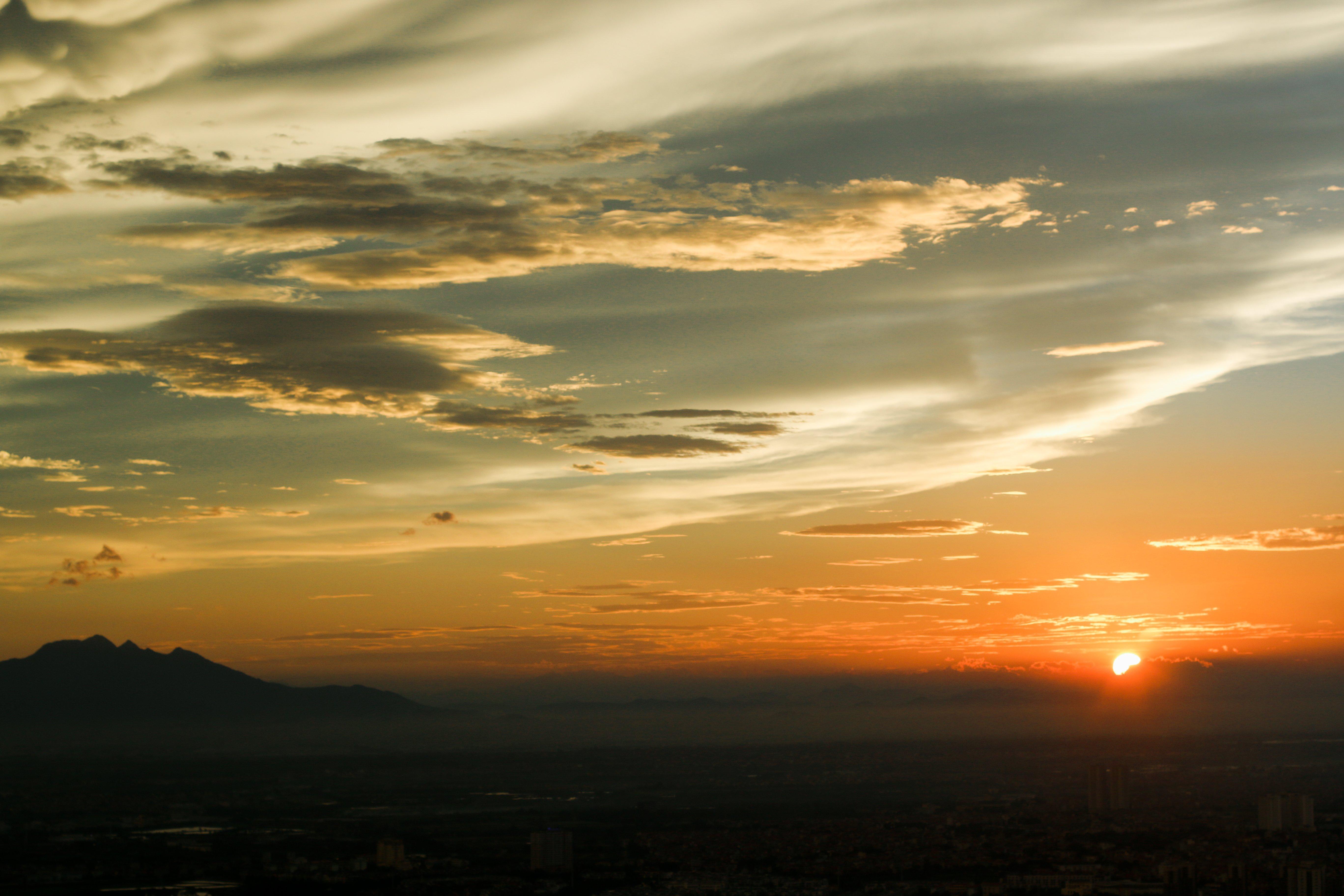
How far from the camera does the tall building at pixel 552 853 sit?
7325 centimetres

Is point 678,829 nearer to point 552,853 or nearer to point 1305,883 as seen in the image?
point 552,853

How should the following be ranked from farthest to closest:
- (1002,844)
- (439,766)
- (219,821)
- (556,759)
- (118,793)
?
(556,759)
(439,766)
(118,793)
(219,821)
(1002,844)

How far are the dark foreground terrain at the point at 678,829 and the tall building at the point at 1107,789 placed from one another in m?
1.19

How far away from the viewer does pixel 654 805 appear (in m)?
112

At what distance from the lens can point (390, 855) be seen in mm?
75188

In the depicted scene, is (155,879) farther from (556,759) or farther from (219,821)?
(556,759)

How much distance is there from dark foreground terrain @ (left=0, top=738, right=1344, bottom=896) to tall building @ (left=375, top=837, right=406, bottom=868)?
131 mm

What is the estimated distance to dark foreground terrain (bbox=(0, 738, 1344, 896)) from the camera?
67.2 meters

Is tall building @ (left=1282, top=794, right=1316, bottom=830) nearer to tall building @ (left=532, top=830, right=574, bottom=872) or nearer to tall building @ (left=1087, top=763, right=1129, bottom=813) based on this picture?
tall building @ (left=1087, top=763, right=1129, bottom=813)

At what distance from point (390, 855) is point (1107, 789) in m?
59.2

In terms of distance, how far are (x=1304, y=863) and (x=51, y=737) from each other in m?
193

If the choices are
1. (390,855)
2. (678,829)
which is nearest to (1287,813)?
(678,829)

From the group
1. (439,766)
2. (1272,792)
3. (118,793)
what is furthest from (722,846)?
(439,766)

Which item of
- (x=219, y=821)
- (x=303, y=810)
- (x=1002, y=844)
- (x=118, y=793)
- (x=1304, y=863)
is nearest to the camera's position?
(x=1304, y=863)
